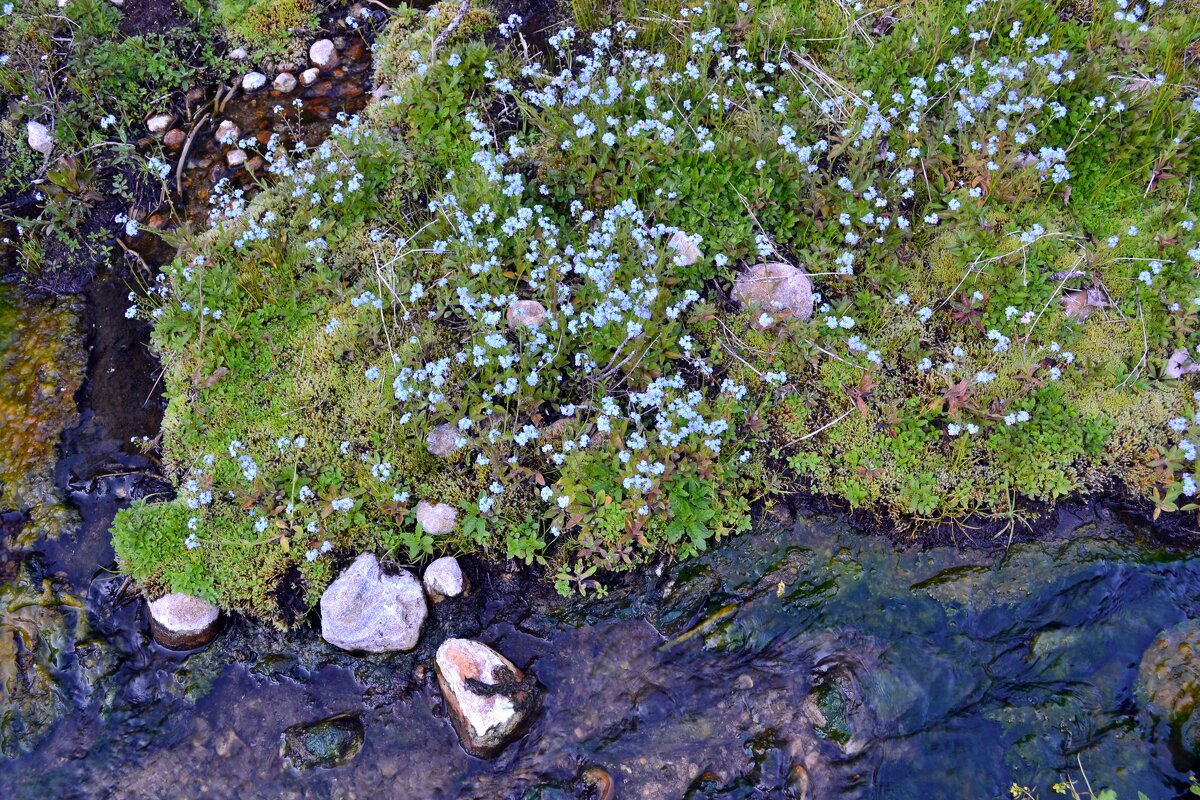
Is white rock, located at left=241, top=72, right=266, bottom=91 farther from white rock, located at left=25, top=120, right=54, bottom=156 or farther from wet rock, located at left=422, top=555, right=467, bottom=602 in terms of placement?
wet rock, located at left=422, top=555, right=467, bottom=602

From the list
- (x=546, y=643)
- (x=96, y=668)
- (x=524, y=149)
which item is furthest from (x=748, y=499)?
(x=96, y=668)

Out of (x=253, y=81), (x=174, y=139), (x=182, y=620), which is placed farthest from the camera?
(x=253, y=81)

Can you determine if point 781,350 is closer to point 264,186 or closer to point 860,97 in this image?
point 860,97

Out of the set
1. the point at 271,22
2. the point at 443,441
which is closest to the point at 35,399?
the point at 443,441

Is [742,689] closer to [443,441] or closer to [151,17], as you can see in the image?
[443,441]

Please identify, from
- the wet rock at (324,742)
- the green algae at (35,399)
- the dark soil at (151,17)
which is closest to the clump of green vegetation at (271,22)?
the dark soil at (151,17)

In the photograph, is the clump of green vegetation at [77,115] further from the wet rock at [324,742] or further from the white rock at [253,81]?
the wet rock at [324,742]
